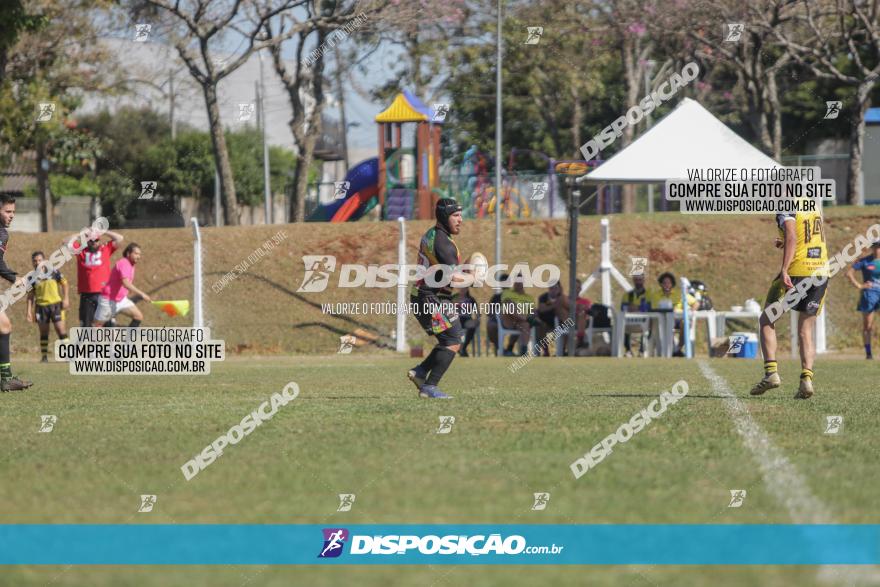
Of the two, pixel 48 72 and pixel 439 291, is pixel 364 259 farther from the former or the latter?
pixel 439 291

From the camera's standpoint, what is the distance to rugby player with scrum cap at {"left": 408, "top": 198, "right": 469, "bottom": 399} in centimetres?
1095

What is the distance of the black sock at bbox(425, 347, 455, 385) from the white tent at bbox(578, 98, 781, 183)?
11225mm

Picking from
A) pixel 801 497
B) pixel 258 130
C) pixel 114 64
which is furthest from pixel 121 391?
pixel 258 130

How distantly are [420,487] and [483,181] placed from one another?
100 feet

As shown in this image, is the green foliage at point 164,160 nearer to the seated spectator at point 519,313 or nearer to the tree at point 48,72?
the tree at point 48,72

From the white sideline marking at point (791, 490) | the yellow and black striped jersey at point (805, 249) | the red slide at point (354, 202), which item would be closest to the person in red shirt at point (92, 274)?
the yellow and black striped jersey at point (805, 249)

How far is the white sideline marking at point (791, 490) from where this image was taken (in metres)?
4.35

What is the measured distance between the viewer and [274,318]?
28078mm

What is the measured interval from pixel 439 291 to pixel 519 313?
454 inches

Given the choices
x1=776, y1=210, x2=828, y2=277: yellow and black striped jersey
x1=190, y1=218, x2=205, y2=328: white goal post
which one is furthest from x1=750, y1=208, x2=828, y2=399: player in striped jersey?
x1=190, y1=218, x2=205, y2=328: white goal post

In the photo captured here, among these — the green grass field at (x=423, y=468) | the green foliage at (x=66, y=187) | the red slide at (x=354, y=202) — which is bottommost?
the green grass field at (x=423, y=468)

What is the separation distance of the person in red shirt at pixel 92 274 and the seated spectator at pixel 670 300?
30.3 ft

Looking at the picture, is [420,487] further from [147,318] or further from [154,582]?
[147,318]

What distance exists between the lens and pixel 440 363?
1148cm
